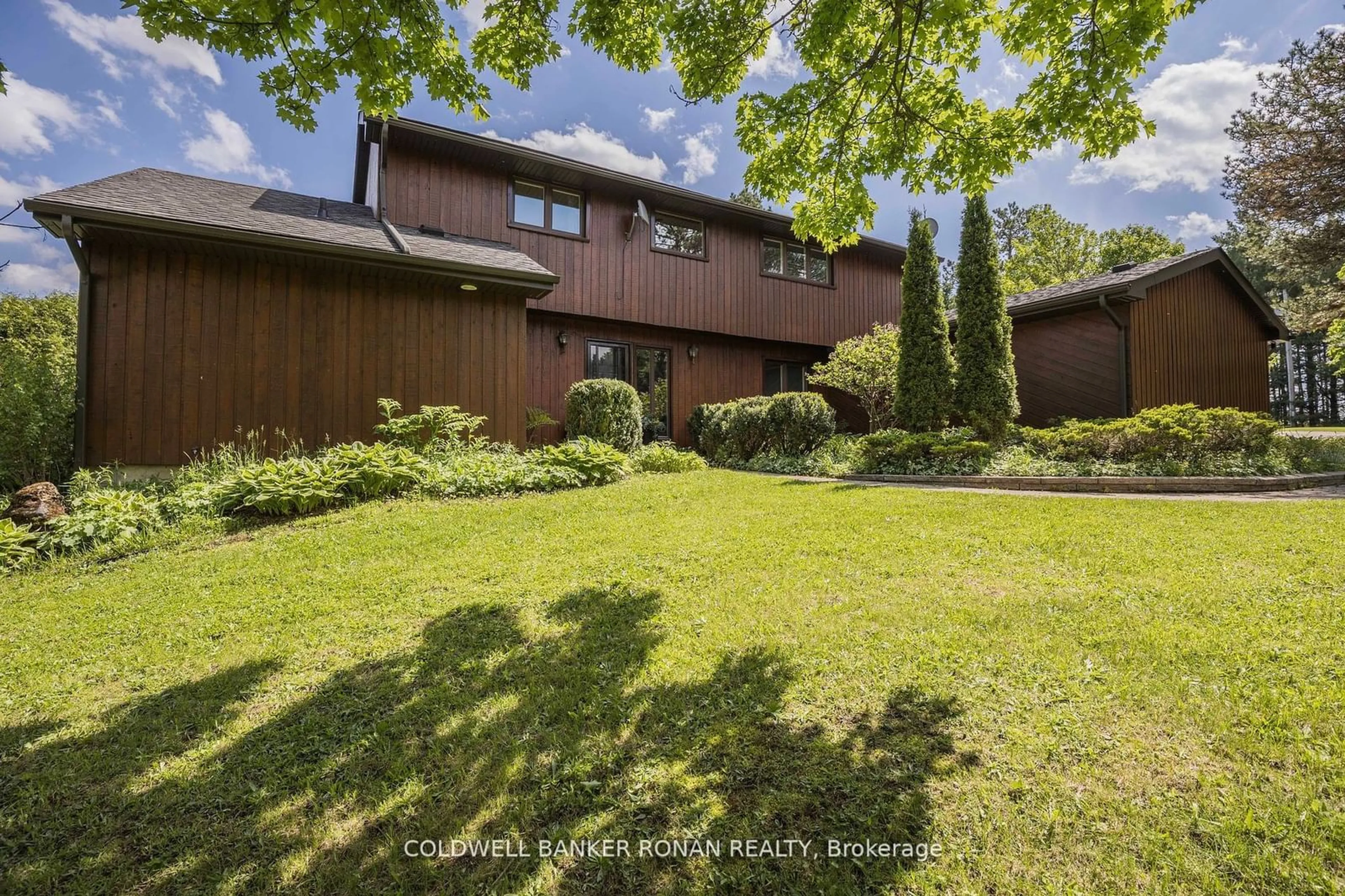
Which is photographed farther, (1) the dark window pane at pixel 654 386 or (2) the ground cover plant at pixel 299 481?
(1) the dark window pane at pixel 654 386

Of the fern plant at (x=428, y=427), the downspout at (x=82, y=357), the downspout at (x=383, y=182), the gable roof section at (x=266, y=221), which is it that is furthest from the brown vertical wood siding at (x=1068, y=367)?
the downspout at (x=82, y=357)

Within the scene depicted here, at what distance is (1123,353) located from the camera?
34.3 ft

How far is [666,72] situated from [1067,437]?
24.8 ft

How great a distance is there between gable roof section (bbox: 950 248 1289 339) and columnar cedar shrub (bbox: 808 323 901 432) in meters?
2.29

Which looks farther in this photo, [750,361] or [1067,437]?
[750,361]

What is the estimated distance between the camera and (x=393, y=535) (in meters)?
4.45

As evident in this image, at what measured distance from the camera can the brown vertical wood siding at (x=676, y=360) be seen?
10.4 metres

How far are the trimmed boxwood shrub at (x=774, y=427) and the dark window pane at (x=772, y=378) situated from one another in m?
3.21

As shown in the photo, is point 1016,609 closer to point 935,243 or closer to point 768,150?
point 768,150

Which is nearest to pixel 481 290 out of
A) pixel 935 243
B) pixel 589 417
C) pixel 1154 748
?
pixel 589 417

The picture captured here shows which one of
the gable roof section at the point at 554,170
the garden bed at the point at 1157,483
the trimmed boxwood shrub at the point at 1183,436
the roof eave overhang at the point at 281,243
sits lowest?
the garden bed at the point at 1157,483

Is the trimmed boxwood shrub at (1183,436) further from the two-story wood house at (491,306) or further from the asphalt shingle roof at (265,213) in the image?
the asphalt shingle roof at (265,213)

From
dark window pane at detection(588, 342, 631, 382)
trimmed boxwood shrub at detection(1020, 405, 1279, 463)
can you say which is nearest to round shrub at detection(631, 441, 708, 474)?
dark window pane at detection(588, 342, 631, 382)

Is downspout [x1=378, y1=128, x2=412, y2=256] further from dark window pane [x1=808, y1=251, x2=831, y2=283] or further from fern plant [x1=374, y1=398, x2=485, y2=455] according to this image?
dark window pane [x1=808, y1=251, x2=831, y2=283]
